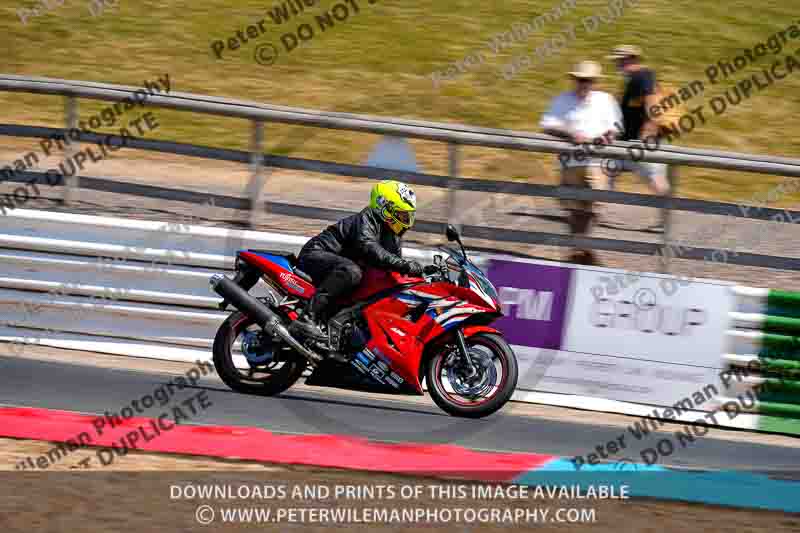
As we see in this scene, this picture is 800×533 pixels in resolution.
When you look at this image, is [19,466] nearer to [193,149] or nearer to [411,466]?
[411,466]

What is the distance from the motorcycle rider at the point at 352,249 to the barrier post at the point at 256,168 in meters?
1.67

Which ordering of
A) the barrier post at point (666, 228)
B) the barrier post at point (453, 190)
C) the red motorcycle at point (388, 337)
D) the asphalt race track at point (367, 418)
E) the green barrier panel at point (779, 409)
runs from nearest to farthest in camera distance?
1. the asphalt race track at point (367, 418)
2. the red motorcycle at point (388, 337)
3. the green barrier panel at point (779, 409)
4. the barrier post at point (666, 228)
5. the barrier post at point (453, 190)

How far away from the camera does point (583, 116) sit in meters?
10.9

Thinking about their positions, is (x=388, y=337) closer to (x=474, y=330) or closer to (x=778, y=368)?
(x=474, y=330)

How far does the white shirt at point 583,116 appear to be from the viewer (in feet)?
35.6

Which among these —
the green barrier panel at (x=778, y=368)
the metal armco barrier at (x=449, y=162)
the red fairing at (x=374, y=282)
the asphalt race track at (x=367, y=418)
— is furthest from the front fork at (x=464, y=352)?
the green barrier panel at (x=778, y=368)

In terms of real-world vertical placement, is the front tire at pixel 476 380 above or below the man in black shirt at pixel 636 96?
below

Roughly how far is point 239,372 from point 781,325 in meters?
4.45

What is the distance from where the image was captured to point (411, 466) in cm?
702

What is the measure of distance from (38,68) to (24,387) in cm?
1081

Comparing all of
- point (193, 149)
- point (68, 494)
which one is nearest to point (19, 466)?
point (68, 494)

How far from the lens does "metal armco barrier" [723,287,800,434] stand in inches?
358

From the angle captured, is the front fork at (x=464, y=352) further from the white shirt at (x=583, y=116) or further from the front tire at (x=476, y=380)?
the white shirt at (x=583, y=116)

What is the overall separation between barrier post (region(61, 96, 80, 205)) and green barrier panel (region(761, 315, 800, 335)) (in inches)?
254
